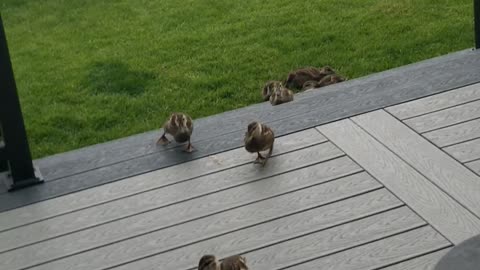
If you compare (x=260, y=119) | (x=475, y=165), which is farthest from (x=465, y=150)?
(x=260, y=119)

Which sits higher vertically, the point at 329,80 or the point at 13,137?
the point at 13,137

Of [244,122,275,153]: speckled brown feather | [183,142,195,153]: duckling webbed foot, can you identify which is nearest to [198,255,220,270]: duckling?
A: [244,122,275,153]: speckled brown feather

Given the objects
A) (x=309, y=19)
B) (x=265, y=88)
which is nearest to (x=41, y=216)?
(x=265, y=88)

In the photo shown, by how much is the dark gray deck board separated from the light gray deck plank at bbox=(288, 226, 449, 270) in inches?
45.2

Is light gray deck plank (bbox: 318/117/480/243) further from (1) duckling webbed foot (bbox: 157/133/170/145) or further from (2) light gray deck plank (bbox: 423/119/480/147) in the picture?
(1) duckling webbed foot (bbox: 157/133/170/145)

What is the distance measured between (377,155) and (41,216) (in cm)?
142

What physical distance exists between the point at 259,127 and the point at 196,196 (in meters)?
0.46

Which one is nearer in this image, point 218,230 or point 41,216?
Answer: point 218,230

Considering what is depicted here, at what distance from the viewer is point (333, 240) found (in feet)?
11.9

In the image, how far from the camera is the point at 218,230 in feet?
12.5

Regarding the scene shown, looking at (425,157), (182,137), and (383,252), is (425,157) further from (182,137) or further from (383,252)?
(182,137)

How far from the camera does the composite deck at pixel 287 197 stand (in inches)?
143

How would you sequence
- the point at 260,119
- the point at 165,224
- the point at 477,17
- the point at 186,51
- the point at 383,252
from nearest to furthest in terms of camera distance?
the point at 383,252 → the point at 165,224 → the point at 260,119 → the point at 477,17 → the point at 186,51

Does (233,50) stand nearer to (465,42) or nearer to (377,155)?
(465,42)
